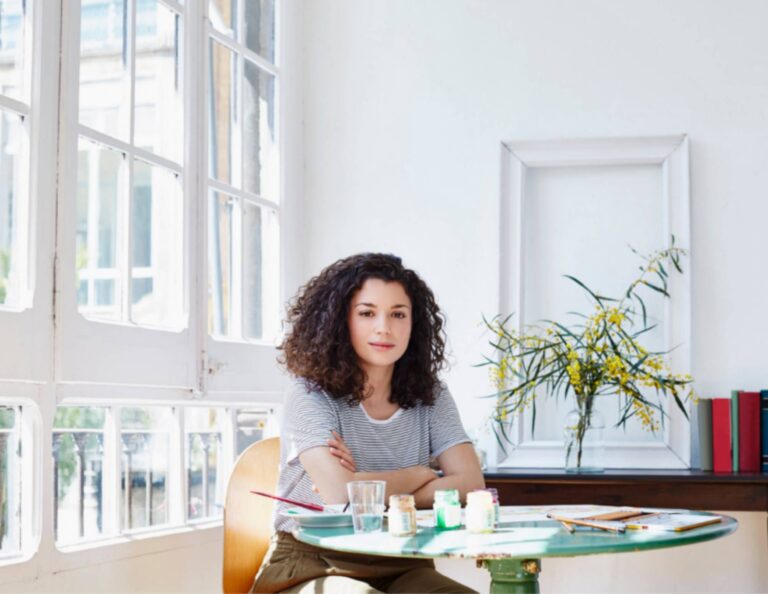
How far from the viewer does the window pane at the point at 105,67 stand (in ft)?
9.19

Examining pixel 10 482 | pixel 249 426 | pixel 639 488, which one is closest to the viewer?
pixel 10 482

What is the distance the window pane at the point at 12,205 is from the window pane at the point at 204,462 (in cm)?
87

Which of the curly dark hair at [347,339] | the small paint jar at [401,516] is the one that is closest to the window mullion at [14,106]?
the curly dark hair at [347,339]

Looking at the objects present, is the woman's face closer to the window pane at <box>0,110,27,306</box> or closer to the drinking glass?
the drinking glass

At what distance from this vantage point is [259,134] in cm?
375

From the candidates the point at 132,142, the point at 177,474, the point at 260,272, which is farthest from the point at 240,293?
the point at 132,142

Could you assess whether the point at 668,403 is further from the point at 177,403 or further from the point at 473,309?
the point at 177,403

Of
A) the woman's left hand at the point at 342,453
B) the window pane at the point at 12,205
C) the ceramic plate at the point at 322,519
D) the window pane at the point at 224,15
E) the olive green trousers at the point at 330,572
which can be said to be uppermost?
the window pane at the point at 224,15

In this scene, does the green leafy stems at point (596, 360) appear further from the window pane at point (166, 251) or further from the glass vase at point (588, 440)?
the window pane at point (166, 251)

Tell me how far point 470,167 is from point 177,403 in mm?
1360

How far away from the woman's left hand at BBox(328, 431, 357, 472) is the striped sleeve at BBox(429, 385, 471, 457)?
0.29 metres

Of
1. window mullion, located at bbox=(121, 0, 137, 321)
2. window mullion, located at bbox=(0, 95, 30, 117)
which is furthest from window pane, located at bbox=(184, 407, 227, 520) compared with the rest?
window mullion, located at bbox=(0, 95, 30, 117)

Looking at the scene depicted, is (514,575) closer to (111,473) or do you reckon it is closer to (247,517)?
(247,517)

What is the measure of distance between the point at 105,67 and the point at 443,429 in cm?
129
